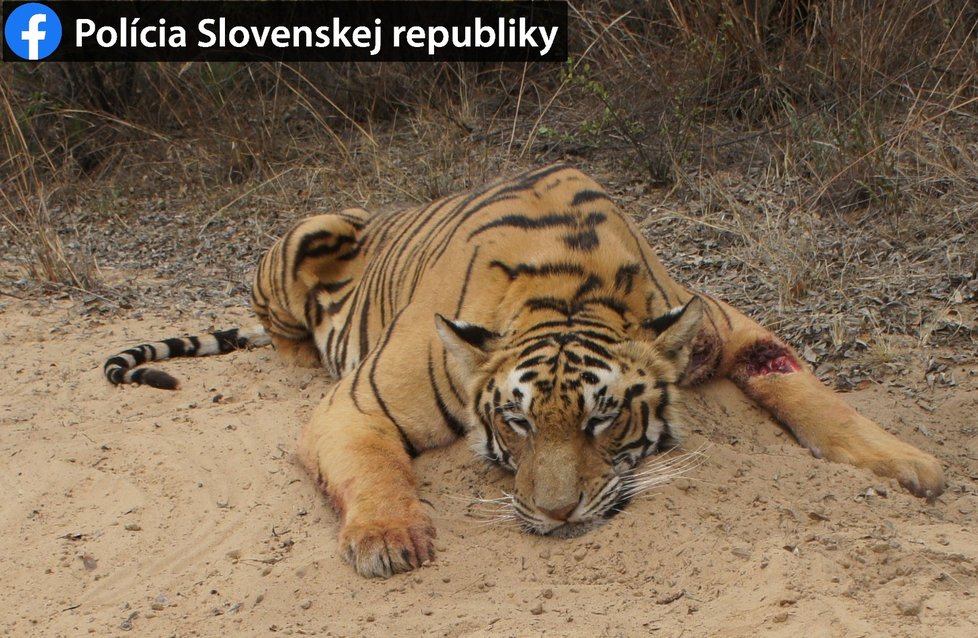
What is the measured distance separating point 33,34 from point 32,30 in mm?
34

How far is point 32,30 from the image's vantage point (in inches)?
383

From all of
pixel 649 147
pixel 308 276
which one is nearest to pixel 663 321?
pixel 308 276

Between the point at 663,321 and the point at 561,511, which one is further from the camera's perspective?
the point at 663,321

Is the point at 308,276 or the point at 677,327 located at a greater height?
the point at 677,327

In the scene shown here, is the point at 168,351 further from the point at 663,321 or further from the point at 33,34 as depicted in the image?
the point at 33,34

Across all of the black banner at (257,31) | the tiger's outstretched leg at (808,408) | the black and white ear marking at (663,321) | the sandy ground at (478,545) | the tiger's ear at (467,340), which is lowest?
the sandy ground at (478,545)

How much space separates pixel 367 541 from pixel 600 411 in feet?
2.60

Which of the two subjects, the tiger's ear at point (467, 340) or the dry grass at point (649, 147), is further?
the dry grass at point (649, 147)

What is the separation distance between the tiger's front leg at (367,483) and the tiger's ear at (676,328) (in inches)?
36.3

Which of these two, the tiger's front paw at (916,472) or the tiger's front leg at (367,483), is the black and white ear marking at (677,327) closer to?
the tiger's front paw at (916,472)

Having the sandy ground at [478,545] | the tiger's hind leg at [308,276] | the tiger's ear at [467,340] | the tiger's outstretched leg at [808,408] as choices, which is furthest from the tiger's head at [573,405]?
the tiger's hind leg at [308,276]

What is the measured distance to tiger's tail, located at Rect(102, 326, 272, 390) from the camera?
5.24 m

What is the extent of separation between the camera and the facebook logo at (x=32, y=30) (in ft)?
31.6

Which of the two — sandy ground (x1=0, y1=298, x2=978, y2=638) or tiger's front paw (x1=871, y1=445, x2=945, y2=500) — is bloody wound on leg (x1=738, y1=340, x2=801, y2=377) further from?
tiger's front paw (x1=871, y1=445, x2=945, y2=500)
